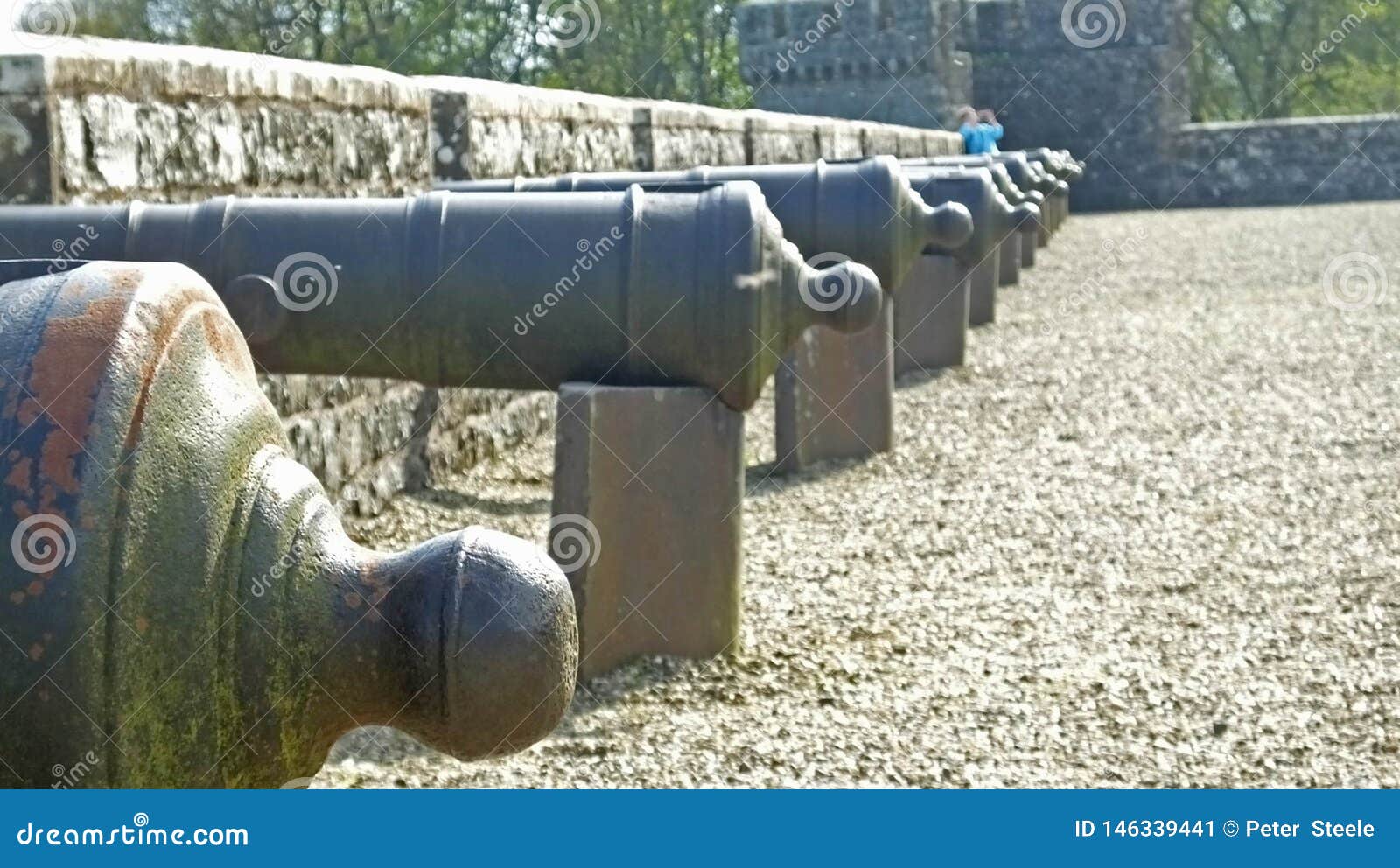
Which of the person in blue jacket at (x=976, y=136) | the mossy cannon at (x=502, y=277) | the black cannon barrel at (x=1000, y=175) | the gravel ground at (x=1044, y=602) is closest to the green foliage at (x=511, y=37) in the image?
the person in blue jacket at (x=976, y=136)

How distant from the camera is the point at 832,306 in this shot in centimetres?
357

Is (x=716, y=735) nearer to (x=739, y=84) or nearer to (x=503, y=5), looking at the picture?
(x=503, y=5)

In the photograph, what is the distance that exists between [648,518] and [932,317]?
193 inches

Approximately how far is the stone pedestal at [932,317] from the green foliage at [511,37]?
20390mm

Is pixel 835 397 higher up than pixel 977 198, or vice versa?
pixel 977 198

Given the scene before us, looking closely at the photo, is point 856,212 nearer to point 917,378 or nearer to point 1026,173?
point 917,378

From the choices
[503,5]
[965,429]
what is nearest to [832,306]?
[965,429]

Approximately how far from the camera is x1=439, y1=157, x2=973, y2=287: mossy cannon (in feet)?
16.1

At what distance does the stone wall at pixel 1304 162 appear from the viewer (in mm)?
26719

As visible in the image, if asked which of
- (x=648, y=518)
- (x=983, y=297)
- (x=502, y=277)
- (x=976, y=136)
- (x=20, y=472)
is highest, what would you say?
(x=20, y=472)

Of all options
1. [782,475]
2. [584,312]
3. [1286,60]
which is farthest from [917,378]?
[1286,60]

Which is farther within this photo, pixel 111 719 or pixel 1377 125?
pixel 1377 125

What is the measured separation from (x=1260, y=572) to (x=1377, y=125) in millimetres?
24913

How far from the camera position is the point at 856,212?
490 centimetres
